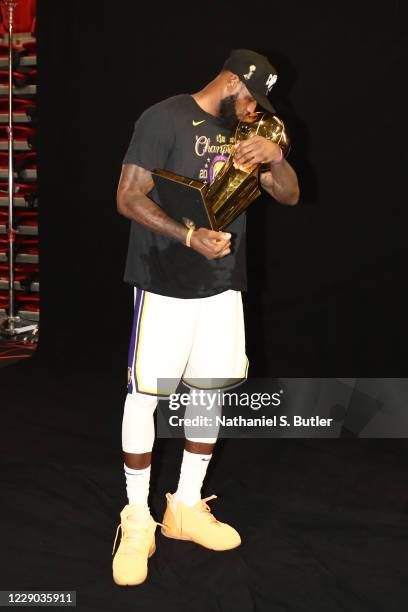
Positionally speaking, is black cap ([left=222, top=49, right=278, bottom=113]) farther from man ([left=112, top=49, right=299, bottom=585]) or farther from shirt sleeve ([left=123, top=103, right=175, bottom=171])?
shirt sleeve ([left=123, top=103, right=175, bottom=171])

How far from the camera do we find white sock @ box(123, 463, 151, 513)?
7.21 ft

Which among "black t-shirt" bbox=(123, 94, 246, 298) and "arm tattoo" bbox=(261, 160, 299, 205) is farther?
"arm tattoo" bbox=(261, 160, 299, 205)

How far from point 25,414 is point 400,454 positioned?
182cm

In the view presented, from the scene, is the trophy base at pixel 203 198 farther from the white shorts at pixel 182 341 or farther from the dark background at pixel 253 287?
the dark background at pixel 253 287

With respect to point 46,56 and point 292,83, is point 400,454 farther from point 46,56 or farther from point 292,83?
point 46,56

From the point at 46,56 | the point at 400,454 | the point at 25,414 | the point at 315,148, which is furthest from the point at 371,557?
the point at 46,56

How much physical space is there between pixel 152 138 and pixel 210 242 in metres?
0.36

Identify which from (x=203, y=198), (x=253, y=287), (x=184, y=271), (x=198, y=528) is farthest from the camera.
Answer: (x=253, y=287)

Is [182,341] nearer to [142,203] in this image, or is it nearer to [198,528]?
[142,203]

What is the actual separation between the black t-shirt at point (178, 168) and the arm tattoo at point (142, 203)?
0.03 metres

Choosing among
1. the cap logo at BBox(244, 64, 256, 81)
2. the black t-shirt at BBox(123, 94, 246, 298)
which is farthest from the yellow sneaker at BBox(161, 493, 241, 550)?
the cap logo at BBox(244, 64, 256, 81)

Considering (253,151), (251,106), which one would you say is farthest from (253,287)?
(253,151)

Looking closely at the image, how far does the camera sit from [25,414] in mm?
3451

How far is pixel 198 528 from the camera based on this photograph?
7.53 ft
